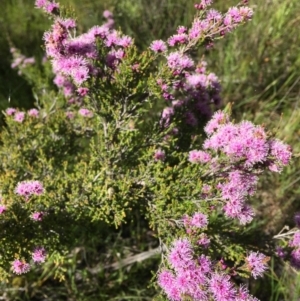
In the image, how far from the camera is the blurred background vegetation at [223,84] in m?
3.24

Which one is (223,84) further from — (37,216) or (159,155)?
(37,216)

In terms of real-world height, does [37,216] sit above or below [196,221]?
below

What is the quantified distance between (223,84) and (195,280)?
3168 millimetres

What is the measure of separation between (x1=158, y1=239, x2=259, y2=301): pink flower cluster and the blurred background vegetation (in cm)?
120

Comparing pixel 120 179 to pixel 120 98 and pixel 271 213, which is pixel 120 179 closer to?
pixel 120 98

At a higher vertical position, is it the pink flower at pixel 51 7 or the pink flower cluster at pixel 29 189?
the pink flower at pixel 51 7

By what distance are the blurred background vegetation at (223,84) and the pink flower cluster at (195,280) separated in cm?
120

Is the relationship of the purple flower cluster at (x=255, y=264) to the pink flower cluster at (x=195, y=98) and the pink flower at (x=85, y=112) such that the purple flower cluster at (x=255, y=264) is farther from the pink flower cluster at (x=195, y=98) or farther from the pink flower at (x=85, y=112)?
the pink flower at (x=85, y=112)

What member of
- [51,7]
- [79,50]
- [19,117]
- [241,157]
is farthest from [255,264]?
[19,117]

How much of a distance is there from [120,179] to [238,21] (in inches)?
50.6

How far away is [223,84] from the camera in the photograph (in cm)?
458

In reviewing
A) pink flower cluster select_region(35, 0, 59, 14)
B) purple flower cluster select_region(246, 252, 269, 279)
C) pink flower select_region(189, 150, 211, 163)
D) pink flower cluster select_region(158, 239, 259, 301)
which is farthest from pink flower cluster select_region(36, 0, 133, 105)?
purple flower cluster select_region(246, 252, 269, 279)

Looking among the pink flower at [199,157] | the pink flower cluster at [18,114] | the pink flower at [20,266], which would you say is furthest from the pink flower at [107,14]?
the pink flower at [20,266]

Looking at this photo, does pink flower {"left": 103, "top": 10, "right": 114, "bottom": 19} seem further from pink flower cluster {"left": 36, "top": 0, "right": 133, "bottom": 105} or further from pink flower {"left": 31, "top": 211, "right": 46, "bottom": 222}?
pink flower {"left": 31, "top": 211, "right": 46, "bottom": 222}
